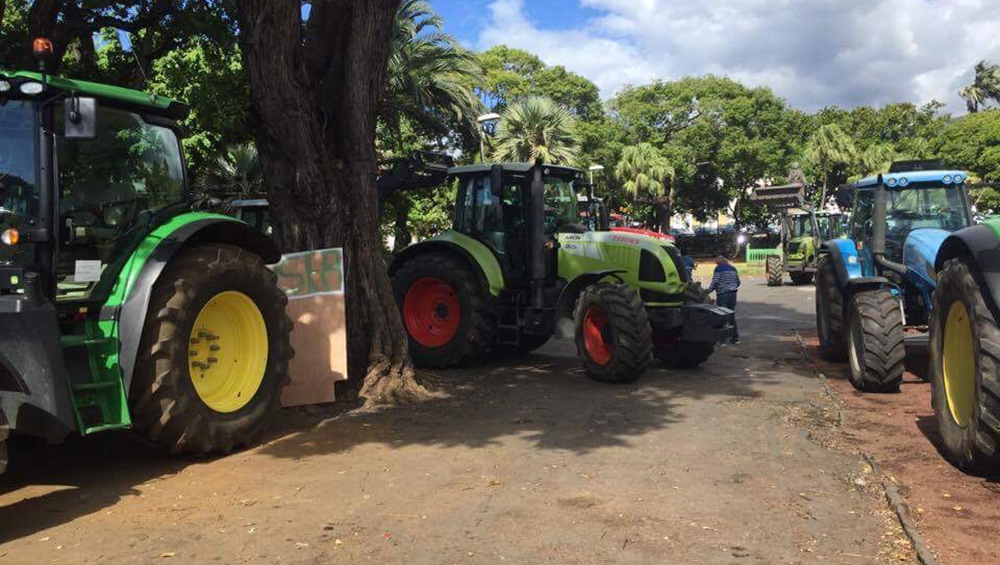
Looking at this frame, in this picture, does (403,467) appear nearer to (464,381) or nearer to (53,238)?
(53,238)

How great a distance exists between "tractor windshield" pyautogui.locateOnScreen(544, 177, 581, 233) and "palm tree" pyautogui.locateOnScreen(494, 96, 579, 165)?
19.4 m

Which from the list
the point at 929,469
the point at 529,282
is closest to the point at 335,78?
the point at 529,282

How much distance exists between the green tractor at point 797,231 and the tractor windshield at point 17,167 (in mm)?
22136

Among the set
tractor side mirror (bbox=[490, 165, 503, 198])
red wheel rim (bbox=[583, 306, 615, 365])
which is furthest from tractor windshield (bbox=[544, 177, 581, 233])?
red wheel rim (bbox=[583, 306, 615, 365])

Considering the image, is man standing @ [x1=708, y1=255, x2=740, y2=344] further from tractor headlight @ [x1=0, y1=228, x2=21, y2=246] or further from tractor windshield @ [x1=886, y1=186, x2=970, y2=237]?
tractor headlight @ [x1=0, y1=228, x2=21, y2=246]

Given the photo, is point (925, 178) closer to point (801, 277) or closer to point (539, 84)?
point (801, 277)

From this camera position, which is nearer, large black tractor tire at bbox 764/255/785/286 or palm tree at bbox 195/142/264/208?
palm tree at bbox 195/142/264/208

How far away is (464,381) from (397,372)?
1.29 meters

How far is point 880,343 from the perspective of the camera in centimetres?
754

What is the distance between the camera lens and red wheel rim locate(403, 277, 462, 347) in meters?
10.0

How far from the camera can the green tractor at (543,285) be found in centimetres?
855

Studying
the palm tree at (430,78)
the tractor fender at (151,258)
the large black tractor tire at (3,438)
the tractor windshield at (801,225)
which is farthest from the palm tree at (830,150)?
the large black tractor tire at (3,438)

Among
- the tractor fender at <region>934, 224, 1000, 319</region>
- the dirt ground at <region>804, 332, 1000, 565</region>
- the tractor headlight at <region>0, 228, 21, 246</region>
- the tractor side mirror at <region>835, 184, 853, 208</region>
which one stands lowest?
the dirt ground at <region>804, 332, 1000, 565</region>

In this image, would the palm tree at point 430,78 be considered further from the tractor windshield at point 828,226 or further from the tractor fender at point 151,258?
the tractor fender at point 151,258
